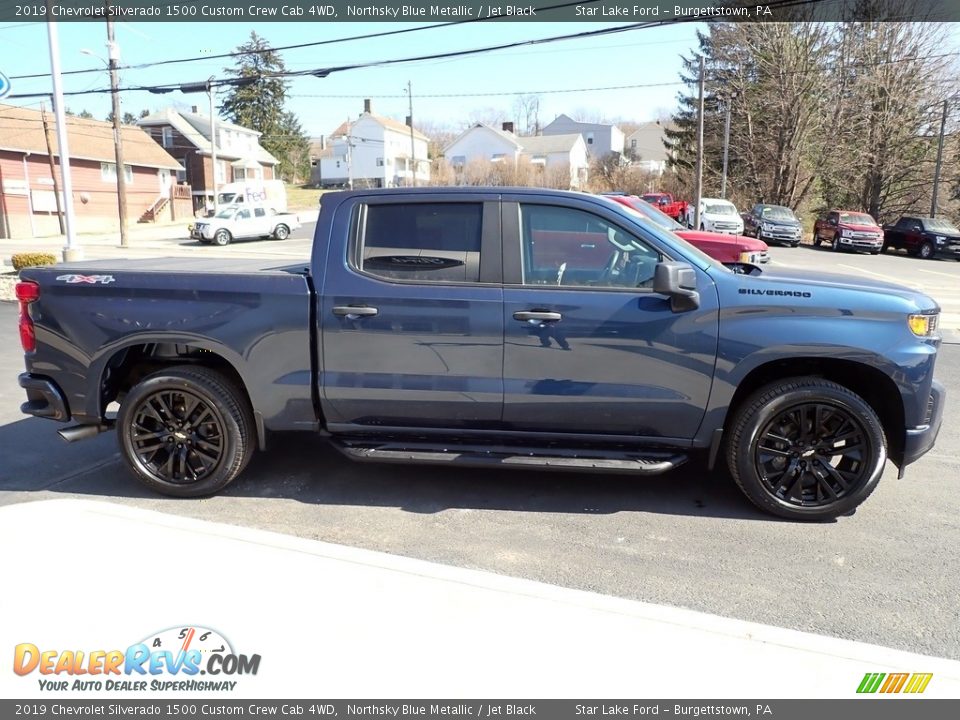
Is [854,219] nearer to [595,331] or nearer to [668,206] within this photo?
[668,206]

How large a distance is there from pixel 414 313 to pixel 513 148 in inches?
3009

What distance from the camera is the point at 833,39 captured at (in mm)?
37719

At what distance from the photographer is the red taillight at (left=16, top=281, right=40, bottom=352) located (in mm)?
4418

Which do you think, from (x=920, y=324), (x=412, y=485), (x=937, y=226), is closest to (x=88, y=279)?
(x=412, y=485)

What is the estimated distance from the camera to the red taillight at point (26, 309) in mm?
4418

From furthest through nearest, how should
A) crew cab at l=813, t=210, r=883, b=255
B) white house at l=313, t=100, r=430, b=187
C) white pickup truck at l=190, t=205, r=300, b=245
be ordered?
white house at l=313, t=100, r=430, b=187
white pickup truck at l=190, t=205, r=300, b=245
crew cab at l=813, t=210, r=883, b=255

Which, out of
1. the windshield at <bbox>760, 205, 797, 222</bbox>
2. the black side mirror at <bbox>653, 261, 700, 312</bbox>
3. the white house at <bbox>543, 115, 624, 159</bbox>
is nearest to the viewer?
the black side mirror at <bbox>653, 261, 700, 312</bbox>

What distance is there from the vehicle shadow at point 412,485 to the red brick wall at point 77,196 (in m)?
34.5

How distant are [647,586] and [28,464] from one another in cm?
440

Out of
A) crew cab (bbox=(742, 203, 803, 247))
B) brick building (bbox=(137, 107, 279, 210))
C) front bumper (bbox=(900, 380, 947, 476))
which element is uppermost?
brick building (bbox=(137, 107, 279, 210))

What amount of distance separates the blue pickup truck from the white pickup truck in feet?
92.8

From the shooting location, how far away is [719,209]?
27.2m

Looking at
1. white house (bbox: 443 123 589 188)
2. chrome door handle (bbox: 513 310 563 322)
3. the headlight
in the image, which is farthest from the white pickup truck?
white house (bbox: 443 123 589 188)

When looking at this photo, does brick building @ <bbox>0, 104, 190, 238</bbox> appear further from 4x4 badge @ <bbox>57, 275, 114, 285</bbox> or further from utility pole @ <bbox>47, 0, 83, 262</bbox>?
4x4 badge @ <bbox>57, 275, 114, 285</bbox>
